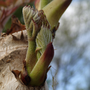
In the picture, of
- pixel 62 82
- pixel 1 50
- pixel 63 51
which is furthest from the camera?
pixel 63 51

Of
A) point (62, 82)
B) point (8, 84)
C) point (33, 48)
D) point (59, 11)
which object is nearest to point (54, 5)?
point (59, 11)

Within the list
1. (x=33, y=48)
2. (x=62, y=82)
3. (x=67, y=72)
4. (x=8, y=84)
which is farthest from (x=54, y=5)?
(x=67, y=72)

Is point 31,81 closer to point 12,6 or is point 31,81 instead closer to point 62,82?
point 12,6

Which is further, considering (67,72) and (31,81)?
(67,72)

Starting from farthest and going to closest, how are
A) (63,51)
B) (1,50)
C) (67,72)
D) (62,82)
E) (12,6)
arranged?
(63,51) → (67,72) → (62,82) → (12,6) → (1,50)

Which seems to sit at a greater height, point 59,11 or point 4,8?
point 4,8

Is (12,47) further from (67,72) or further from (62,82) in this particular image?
(67,72)

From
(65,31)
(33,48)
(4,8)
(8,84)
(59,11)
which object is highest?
(65,31)
